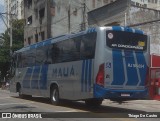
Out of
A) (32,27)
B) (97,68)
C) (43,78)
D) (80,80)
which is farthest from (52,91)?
(32,27)

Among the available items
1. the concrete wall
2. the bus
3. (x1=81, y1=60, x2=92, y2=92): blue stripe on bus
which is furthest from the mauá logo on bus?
the concrete wall

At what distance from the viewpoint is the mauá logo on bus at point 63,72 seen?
1777 cm

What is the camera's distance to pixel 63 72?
18594 millimetres

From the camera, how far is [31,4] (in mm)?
55156

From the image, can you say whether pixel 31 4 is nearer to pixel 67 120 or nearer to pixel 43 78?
pixel 43 78

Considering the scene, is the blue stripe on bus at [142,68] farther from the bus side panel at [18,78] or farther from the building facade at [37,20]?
the building facade at [37,20]

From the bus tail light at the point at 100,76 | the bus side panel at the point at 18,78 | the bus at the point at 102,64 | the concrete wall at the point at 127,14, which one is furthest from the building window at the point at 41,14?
the bus tail light at the point at 100,76

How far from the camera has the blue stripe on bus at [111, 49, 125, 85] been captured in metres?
15.9

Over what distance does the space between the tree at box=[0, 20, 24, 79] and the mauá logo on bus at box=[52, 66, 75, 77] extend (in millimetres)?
30974

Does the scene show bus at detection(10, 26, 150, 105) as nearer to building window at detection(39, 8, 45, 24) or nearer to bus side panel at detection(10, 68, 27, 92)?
bus side panel at detection(10, 68, 27, 92)

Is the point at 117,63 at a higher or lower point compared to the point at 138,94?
higher

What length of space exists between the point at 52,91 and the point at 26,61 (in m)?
4.57

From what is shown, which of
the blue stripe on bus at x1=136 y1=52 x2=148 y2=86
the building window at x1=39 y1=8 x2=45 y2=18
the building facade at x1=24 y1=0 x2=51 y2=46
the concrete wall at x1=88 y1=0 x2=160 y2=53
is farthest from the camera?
the building window at x1=39 y1=8 x2=45 y2=18

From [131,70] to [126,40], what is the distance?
3.97 feet
